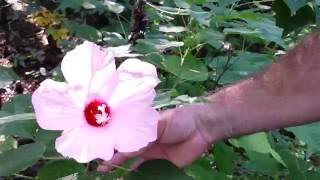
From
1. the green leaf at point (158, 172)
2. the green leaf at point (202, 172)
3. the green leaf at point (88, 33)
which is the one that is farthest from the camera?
the green leaf at point (88, 33)

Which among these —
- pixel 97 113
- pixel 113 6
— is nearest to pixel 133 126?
pixel 97 113

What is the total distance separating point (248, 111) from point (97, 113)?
0.50 m

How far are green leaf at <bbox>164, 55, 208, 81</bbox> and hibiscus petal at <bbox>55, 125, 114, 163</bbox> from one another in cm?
59

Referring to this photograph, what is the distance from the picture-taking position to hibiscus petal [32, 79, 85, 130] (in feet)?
2.82

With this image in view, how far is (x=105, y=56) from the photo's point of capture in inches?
35.6

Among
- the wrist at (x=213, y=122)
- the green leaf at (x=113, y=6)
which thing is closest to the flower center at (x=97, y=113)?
the wrist at (x=213, y=122)

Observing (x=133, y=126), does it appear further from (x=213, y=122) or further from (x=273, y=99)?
(x=273, y=99)

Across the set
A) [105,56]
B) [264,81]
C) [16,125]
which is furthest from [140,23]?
[105,56]

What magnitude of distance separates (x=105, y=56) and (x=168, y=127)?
254 millimetres

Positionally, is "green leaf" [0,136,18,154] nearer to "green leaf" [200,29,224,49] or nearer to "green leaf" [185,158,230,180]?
"green leaf" [185,158,230,180]

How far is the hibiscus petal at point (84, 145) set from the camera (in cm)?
86

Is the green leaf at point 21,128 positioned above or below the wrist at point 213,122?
above

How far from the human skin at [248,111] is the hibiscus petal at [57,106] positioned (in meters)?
0.20

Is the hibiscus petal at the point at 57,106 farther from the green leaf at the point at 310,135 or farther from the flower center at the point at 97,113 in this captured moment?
the green leaf at the point at 310,135
